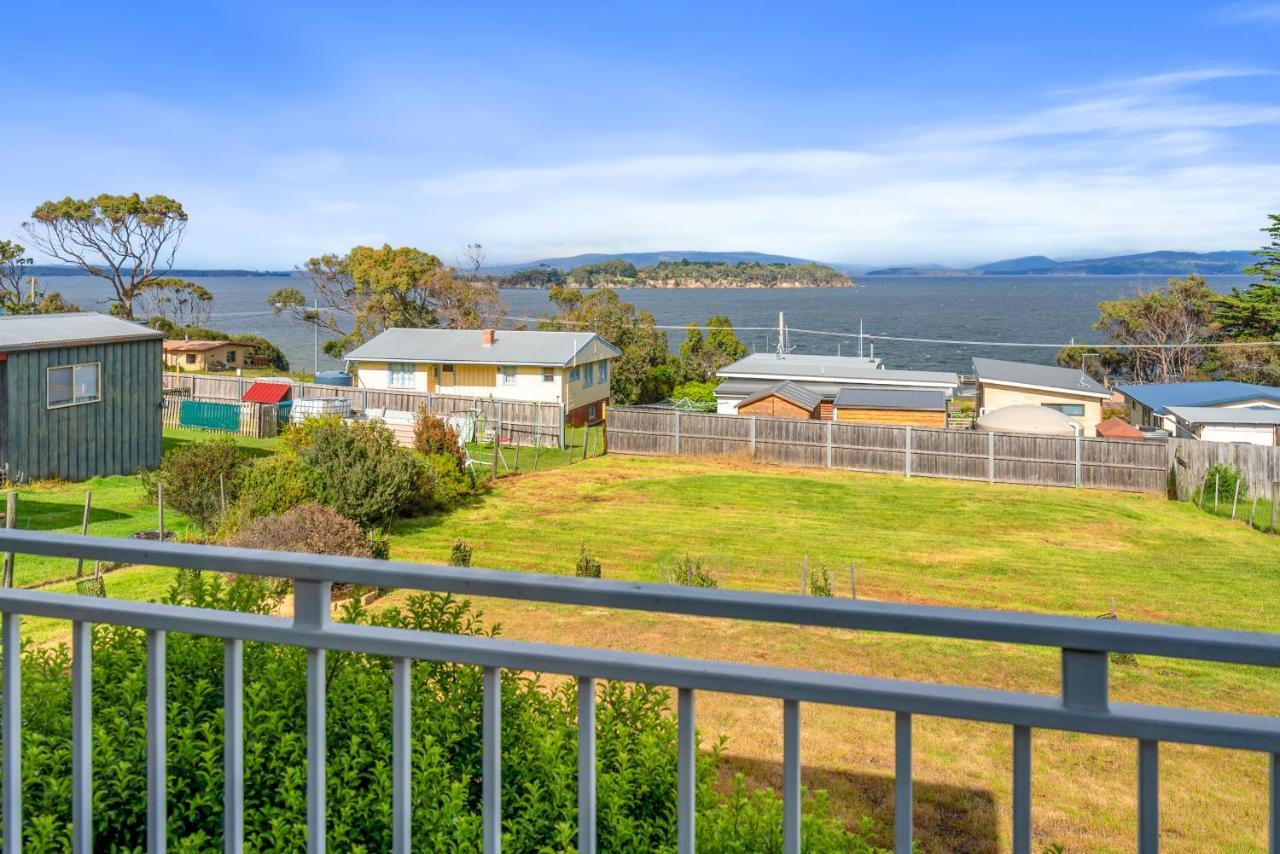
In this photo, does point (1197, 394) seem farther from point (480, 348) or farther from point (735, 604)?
point (735, 604)

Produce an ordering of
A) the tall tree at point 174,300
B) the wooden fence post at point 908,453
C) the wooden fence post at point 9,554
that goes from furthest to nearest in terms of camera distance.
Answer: the tall tree at point 174,300 → the wooden fence post at point 908,453 → the wooden fence post at point 9,554

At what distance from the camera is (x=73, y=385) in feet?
68.1

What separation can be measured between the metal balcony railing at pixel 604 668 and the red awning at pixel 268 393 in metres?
32.9

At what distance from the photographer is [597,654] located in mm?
1695

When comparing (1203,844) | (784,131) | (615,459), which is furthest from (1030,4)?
(784,131)

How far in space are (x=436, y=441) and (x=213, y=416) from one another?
37.5ft

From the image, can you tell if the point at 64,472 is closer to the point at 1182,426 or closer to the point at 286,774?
the point at 286,774

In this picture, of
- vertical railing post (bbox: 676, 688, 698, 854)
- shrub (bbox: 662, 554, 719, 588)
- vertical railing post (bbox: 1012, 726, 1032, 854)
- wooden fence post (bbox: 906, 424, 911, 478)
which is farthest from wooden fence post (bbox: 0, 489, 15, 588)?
wooden fence post (bbox: 906, 424, 911, 478)

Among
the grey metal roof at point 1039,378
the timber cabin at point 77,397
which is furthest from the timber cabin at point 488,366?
the timber cabin at point 77,397

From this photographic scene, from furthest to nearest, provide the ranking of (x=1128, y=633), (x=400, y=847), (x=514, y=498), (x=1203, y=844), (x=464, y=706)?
(x=514, y=498), (x=1203, y=844), (x=464, y=706), (x=400, y=847), (x=1128, y=633)

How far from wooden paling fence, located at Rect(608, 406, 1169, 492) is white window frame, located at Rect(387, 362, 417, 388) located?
1112cm

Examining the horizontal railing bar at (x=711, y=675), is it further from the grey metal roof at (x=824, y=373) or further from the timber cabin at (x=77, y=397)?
the grey metal roof at (x=824, y=373)

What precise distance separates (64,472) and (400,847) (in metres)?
21.8

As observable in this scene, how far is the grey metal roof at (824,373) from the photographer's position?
1513 inches
